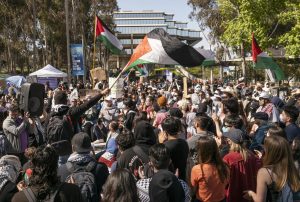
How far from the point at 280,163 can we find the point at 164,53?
522cm

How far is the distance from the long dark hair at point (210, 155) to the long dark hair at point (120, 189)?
1382 mm

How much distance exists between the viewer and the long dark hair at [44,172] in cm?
314

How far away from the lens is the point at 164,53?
877 centimetres

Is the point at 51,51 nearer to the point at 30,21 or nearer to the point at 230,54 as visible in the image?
the point at 30,21

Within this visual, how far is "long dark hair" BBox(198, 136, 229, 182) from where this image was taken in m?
4.34

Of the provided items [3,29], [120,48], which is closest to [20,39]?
[3,29]

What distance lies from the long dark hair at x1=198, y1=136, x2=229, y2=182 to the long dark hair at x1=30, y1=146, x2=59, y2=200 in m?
1.57

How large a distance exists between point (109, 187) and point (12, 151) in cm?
407

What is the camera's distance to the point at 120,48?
46.8 ft

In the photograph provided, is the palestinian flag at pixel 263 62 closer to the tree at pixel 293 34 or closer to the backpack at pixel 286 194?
the tree at pixel 293 34

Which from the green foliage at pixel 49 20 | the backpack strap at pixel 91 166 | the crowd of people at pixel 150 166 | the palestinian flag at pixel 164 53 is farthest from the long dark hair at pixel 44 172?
the green foliage at pixel 49 20

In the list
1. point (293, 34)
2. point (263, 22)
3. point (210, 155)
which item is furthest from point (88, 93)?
point (263, 22)

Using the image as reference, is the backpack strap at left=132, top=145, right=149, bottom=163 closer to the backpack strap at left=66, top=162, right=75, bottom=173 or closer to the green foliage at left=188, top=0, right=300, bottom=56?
the backpack strap at left=66, top=162, right=75, bottom=173

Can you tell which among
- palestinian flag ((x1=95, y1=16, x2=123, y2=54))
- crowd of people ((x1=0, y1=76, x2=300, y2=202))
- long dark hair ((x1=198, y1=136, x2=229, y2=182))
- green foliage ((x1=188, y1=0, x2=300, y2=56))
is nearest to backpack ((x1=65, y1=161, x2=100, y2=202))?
crowd of people ((x1=0, y1=76, x2=300, y2=202))
